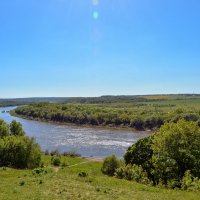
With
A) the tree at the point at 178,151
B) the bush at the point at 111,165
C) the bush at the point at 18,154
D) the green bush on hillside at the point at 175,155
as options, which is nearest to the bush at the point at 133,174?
the green bush on hillside at the point at 175,155

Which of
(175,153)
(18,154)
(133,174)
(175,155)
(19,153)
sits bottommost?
(133,174)

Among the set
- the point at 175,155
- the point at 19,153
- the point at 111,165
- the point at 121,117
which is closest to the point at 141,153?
the point at 175,155

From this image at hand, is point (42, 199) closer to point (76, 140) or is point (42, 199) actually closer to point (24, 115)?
point (76, 140)

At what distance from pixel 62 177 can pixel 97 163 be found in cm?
2940

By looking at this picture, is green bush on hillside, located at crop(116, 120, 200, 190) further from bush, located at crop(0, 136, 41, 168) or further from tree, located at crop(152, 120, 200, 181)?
bush, located at crop(0, 136, 41, 168)

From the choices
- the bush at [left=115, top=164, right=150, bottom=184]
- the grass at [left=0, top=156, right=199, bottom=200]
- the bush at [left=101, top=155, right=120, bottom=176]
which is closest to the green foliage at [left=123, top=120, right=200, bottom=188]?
the bush at [left=115, top=164, right=150, bottom=184]

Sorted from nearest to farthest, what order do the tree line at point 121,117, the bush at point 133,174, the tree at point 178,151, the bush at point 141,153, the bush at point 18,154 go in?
the bush at point 133,174 → the tree at point 178,151 → the bush at point 141,153 → the bush at point 18,154 → the tree line at point 121,117

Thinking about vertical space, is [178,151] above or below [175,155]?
above

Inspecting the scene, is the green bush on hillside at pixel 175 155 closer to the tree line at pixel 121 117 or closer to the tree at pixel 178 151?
the tree at pixel 178 151

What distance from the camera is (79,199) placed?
1515cm

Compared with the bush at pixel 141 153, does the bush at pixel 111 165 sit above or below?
below

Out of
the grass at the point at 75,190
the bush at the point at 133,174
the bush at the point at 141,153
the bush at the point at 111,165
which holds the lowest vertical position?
the bush at the point at 111,165

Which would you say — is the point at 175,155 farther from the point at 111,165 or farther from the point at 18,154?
the point at 18,154

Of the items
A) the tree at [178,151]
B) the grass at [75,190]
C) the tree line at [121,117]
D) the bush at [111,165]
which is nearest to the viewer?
the grass at [75,190]
